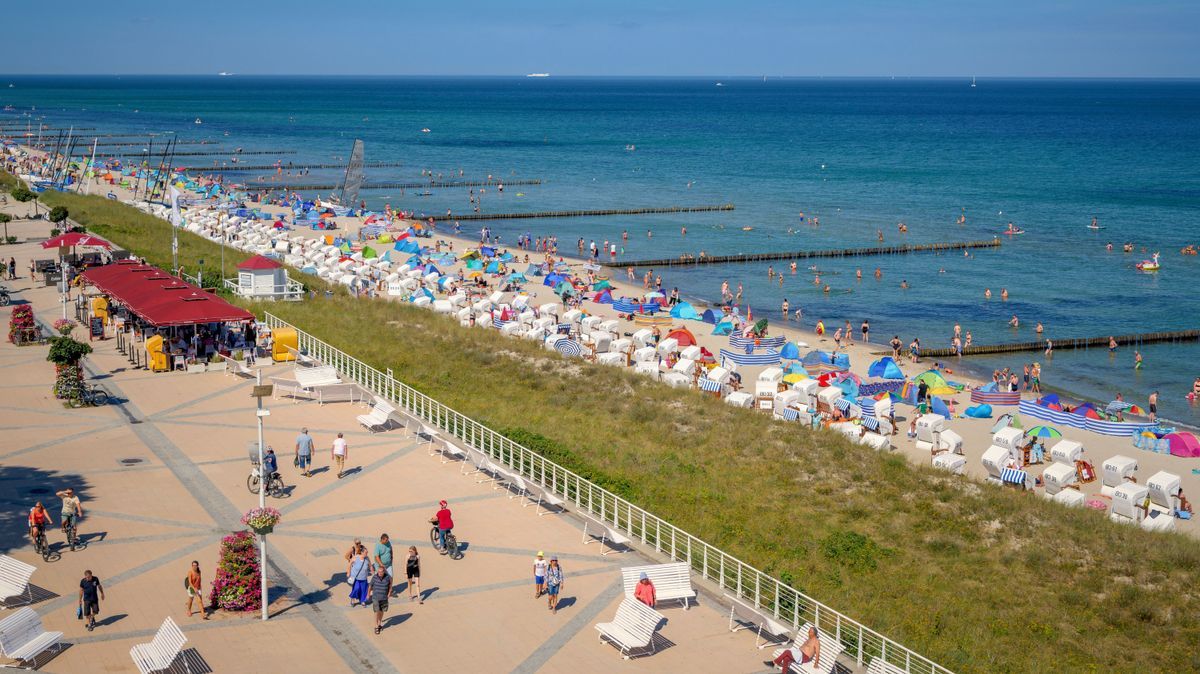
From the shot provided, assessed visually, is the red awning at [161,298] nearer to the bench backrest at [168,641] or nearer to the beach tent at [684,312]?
the bench backrest at [168,641]

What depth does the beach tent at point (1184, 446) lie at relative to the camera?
32812 mm

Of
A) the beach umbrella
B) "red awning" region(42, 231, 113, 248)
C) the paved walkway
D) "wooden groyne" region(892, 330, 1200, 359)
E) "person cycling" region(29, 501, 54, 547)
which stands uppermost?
"red awning" region(42, 231, 113, 248)

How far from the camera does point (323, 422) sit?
87.4 ft

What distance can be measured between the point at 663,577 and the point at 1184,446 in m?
22.5

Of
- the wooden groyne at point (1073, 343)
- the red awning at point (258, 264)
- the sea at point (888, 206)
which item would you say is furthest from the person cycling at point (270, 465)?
the sea at point (888, 206)

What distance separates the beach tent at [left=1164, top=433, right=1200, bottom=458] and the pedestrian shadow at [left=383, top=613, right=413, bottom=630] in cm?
2549

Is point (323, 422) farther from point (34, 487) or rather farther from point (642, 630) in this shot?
point (642, 630)

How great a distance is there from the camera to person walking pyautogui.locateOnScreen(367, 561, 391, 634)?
51.7 ft

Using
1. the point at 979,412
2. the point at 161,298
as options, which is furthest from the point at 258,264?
the point at 979,412

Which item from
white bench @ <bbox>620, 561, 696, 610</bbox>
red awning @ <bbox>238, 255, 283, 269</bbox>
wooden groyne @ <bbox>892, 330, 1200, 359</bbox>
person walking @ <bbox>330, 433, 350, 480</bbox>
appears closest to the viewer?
white bench @ <bbox>620, 561, 696, 610</bbox>

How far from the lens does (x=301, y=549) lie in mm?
Result: 19047

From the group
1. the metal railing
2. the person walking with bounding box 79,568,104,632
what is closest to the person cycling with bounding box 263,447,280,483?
the metal railing

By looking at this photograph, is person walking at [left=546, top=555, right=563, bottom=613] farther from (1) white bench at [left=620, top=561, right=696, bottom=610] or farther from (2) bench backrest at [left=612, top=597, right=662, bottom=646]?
(2) bench backrest at [left=612, top=597, right=662, bottom=646]

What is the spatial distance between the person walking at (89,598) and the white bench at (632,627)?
7005 millimetres
